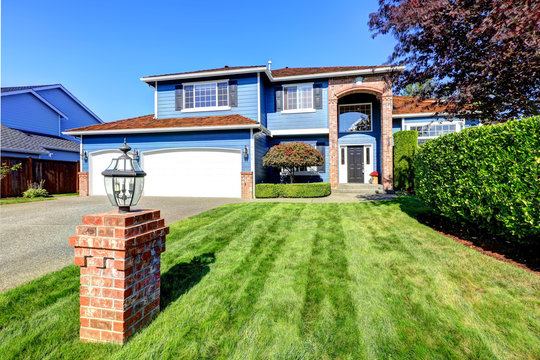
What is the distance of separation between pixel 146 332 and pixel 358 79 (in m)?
13.4

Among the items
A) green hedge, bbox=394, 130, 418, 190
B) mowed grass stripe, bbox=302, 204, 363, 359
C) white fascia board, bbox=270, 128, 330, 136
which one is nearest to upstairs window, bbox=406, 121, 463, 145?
green hedge, bbox=394, 130, 418, 190

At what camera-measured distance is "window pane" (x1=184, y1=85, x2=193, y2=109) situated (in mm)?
13312

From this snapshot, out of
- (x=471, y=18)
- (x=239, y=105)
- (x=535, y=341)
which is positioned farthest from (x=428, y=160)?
(x=239, y=105)

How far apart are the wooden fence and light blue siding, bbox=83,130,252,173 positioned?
276 centimetres

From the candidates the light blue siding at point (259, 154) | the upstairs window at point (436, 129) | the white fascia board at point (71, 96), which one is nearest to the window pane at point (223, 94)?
the light blue siding at point (259, 154)

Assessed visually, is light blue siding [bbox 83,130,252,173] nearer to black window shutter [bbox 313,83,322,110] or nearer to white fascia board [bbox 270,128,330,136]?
white fascia board [bbox 270,128,330,136]

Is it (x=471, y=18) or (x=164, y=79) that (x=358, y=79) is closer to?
(x=471, y=18)

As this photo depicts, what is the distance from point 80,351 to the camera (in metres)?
1.80

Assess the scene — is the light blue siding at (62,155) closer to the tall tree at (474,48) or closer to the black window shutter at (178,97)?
the black window shutter at (178,97)

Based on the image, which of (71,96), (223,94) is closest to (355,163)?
(223,94)

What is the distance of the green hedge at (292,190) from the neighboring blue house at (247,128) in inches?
23.4

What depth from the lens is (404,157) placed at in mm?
11562

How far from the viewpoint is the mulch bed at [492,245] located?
3.47 m

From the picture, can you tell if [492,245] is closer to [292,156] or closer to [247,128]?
[292,156]
